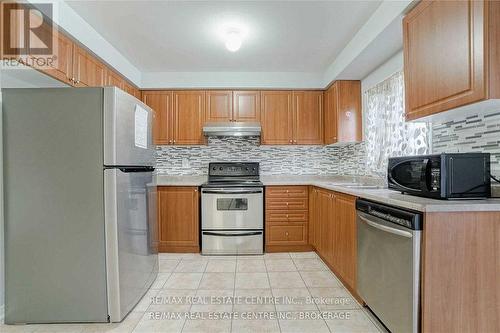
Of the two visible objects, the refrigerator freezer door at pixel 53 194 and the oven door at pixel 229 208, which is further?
the oven door at pixel 229 208

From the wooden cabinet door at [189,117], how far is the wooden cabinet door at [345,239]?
213cm

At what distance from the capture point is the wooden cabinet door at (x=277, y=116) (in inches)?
151

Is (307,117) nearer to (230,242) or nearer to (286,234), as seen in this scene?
(286,234)

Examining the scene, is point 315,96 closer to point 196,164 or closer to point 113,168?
point 196,164

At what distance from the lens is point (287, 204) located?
3.54 metres

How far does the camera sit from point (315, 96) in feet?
12.7

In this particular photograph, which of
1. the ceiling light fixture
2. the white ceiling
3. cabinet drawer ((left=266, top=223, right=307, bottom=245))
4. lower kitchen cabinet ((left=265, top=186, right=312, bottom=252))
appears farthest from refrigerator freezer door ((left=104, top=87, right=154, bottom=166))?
cabinet drawer ((left=266, top=223, right=307, bottom=245))

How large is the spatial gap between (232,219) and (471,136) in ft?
8.25

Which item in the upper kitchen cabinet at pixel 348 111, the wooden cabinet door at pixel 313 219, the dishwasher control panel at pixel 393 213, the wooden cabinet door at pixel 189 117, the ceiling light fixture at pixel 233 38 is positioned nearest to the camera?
the dishwasher control panel at pixel 393 213

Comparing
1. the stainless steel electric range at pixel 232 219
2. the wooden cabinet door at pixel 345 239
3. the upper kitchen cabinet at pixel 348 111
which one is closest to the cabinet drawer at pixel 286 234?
the stainless steel electric range at pixel 232 219

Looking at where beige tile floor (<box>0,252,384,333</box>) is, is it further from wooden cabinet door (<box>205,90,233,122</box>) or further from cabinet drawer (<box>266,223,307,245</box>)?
wooden cabinet door (<box>205,90,233,122</box>)

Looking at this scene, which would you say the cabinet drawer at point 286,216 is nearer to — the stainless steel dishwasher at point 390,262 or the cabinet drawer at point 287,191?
the cabinet drawer at point 287,191

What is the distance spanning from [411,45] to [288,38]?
1.21m

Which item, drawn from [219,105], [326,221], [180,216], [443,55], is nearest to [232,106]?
[219,105]
